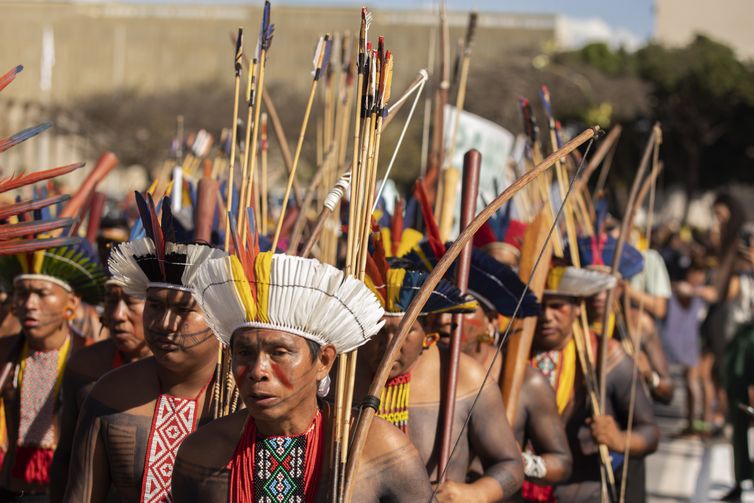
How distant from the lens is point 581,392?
228 inches

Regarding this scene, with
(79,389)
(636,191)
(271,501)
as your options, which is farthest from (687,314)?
(271,501)

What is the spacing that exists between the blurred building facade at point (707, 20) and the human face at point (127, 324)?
64.2m

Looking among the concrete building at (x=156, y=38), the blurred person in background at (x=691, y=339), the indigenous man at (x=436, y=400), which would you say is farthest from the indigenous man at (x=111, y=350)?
the concrete building at (x=156, y=38)

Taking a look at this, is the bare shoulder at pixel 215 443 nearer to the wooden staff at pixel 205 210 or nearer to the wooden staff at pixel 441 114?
the wooden staff at pixel 205 210

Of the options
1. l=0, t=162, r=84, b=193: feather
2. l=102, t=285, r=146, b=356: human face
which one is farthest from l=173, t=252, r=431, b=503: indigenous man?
l=102, t=285, r=146, b=356: human face

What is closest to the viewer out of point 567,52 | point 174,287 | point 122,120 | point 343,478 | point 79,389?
point 343,478

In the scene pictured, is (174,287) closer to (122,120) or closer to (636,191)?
(636,191)

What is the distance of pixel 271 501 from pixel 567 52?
45.6 metres

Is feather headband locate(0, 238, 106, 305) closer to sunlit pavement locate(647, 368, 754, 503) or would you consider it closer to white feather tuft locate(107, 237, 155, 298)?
white feather tuft locate(107, 237, 155, 298)

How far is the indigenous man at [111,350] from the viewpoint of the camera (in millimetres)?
4734

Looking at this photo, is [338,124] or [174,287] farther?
[338,124]

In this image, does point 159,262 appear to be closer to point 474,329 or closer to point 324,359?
point 324,359

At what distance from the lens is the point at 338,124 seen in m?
5.95

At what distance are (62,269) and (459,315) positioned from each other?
192 cm
